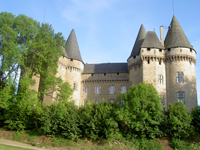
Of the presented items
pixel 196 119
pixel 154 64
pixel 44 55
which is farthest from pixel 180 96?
pixel 44 55

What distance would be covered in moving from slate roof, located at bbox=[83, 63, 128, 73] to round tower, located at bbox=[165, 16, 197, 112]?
9162mm

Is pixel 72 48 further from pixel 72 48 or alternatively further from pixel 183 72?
pixel 183 72

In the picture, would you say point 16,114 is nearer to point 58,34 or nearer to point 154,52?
point 58,34

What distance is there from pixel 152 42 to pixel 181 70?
6.07m

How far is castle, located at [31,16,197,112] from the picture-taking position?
28.1 m

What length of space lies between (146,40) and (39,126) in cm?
2001

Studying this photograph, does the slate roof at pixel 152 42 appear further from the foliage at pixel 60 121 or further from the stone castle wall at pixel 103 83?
the foliage at pixel 60 121

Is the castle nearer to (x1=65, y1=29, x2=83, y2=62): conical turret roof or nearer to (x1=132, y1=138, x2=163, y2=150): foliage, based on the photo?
(x1=65, y1=29, x2=83, y2=62): conical turret roof

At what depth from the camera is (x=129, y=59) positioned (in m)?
33.6

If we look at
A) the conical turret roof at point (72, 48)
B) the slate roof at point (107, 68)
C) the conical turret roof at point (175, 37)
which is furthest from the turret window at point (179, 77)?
the conical turret roof at point (72, 48)

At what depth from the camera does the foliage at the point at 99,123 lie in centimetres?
2045

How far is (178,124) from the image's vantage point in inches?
790

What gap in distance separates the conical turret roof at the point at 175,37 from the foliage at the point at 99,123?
575 inches

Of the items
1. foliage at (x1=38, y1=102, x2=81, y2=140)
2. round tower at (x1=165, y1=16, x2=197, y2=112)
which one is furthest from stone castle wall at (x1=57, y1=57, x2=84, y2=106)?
round tower at (x1=165, y1=16, x2=197, y2=112)
